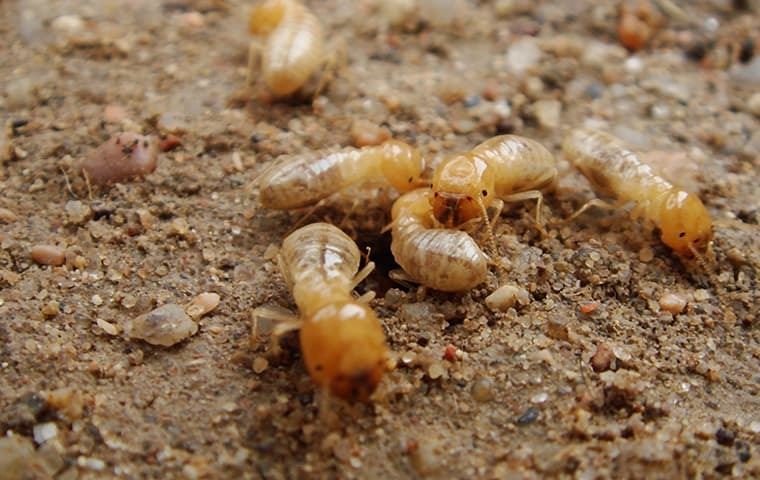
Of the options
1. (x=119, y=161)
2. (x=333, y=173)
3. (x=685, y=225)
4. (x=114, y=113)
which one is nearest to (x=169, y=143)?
Answer: (x=119, y=161)

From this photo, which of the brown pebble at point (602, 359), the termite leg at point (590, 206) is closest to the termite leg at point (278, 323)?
the brown pebble at point (602, 359)

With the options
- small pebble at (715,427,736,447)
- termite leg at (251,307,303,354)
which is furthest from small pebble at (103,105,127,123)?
small pebble at (715,427,736,447)

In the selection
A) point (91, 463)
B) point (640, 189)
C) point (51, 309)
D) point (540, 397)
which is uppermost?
point (640, 189)

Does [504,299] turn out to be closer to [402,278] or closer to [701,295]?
[402,278]

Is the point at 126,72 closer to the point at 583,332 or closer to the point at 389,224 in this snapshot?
the point at 389,224

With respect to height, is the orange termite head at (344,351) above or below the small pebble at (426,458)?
above

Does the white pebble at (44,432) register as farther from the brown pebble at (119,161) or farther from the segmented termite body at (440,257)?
the segmented termite body at (440,257)

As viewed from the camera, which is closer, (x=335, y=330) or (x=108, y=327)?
(x=335, y=330)
